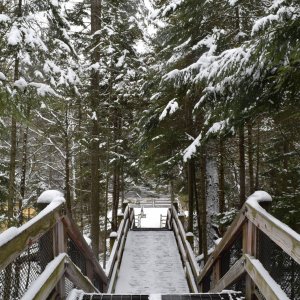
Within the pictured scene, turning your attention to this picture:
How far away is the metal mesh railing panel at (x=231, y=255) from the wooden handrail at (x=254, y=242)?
0.07 m

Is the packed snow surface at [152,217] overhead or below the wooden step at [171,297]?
below

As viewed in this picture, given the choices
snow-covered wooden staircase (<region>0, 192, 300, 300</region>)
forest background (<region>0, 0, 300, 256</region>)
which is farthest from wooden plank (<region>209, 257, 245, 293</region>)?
forest background (<region>0, 0, 300, 256</region>)

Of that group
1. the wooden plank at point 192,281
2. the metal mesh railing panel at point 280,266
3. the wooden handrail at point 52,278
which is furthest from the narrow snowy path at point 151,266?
the metal mesh railing panel at point 280,266

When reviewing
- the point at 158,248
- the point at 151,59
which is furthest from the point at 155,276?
the point at 151,59

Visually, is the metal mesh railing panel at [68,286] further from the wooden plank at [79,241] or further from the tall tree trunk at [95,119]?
the tall tree trunk at [95,119]

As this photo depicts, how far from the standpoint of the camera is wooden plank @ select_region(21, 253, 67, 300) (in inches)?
102

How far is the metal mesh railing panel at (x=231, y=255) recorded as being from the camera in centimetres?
453

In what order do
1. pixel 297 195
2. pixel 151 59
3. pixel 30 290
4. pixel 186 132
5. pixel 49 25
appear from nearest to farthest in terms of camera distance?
1. pixel 30 290
2. pixel 297 195
3. pixel 49 25
4. pixel 186 132
5. pixel 151 59

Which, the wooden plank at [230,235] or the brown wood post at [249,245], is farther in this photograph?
the wooden plank at [230,235]

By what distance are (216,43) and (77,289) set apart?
19.3 feet

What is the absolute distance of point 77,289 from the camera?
4.28 metres

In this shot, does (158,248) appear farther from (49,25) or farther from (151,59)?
(151,59)

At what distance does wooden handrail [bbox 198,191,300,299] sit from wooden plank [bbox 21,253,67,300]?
5.60ft

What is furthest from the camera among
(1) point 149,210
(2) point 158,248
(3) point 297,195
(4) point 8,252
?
(1) point 149,210
